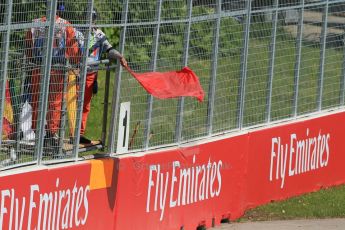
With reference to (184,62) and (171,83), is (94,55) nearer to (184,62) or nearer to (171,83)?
(171,83)

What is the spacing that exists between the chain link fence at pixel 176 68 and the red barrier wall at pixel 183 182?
225mm

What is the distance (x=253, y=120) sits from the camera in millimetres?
14086

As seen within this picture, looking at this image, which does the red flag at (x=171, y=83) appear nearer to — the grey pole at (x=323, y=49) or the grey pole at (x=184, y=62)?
the grey pole at (x=184, y=62)

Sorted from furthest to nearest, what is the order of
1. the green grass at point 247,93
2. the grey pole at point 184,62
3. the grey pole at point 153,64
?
the grey pole at point 184,62 < the green grass at point 247,93 < the grey pole at point 153,64

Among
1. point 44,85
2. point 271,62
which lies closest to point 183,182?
point 271,62

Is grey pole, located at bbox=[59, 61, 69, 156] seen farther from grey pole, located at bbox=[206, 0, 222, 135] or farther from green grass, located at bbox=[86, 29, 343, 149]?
grey pole, located at bbox=[206, 0, 222, 135]

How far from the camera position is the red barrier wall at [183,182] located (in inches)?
404

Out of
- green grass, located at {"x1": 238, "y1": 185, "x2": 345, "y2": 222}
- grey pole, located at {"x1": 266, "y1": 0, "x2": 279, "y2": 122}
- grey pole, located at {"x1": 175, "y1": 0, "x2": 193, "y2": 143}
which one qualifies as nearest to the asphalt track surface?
green grass, located at {"x1": 238, "y1": 185, "x2": 345, "y2": 222}

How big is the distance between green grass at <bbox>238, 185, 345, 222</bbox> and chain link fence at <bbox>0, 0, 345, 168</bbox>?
1.05 metres

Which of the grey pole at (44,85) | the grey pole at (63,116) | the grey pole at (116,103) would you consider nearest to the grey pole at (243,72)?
the grey pole at (116,103)

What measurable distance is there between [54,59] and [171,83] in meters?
1.62

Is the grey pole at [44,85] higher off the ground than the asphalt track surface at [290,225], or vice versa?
the grey pole at [44,85]

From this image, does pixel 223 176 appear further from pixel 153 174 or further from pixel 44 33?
pixel 44 33

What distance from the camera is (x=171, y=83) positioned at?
466 inches
